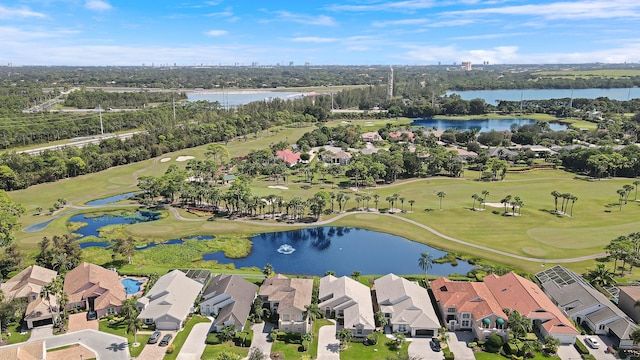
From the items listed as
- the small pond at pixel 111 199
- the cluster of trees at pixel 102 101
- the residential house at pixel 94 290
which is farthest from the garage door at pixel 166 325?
the cluster of trees at pixel 102 101

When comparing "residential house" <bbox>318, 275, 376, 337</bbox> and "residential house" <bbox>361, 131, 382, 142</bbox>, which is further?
"residential house" <bbox>361, 131, 382, 142</bbox>

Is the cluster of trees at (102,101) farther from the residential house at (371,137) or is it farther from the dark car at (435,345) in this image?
the dark car at (435,345)

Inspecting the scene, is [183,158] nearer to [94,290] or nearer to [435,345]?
[94,290]

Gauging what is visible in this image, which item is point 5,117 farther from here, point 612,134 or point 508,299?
point 612,134

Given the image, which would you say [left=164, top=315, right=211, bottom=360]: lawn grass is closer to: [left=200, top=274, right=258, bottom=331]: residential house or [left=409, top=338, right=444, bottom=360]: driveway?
[left=200, top=274, right=258, bottom=331]: residential house

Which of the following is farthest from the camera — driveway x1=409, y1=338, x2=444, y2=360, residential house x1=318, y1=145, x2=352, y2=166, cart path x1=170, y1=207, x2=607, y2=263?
residential house x1=318, y1=145, x2=352, y2=166

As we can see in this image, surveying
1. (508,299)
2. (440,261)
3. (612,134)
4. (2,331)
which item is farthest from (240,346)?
(612,134)

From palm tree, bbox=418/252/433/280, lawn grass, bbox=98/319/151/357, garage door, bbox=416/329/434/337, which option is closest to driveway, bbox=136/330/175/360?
lawn grass, bbox=98/319/151/357
